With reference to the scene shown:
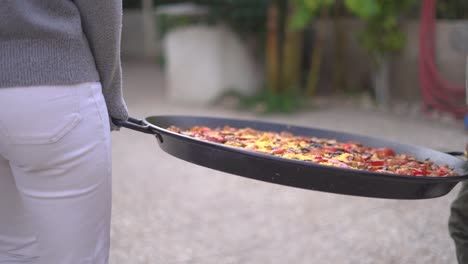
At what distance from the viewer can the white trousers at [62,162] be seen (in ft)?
5.54

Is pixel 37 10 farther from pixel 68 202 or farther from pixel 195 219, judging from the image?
pixel 195 219

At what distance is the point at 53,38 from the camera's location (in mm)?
1712

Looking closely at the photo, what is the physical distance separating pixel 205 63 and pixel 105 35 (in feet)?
22.6

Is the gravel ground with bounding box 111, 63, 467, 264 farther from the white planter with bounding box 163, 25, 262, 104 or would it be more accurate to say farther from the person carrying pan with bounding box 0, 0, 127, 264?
the white planter with bounding box 163, 25, 262, 104

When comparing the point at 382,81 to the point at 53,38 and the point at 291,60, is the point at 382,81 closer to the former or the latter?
the point at 291,60

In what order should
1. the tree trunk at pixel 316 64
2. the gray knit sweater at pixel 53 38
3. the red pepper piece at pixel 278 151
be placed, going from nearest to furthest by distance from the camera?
the gray knit sweater at pixel 53 38 → the red pepper piece at pixel 278 151 → the tree trunk at pixel 316 64

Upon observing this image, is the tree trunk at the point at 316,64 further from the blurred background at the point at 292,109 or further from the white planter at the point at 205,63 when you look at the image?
the white planter at the point at 205,63

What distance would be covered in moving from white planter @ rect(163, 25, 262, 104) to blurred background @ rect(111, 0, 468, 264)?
1 cm

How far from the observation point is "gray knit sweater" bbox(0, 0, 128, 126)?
167cm

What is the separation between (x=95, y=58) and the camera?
6.12ft

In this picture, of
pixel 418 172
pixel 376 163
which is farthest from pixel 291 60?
pixel 418 172

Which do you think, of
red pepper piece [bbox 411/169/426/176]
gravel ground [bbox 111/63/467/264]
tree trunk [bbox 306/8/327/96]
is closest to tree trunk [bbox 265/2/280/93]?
tree trunk [bbox 306/8/327/96]

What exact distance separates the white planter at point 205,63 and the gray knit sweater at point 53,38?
269 inches

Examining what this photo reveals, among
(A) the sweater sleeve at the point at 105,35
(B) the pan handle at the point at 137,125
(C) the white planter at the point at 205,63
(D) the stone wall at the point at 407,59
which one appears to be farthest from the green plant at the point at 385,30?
(A) the sweater sleeve at the point at 105,35
